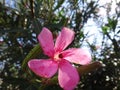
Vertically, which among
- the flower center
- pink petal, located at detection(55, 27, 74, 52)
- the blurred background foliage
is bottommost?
the blurred background foliage

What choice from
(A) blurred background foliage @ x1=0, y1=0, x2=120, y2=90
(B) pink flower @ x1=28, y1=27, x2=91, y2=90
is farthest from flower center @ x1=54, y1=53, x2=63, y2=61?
(A) blurred background foliage @ x1=0, y1=0, x2=120, y2=90

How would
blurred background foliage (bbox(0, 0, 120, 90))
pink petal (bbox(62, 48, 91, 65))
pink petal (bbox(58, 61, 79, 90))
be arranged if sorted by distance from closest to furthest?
pink petal (bbox(58, 61, 79, 90)) < pink petal (bbox(62, 48, 91, 65)) < blurred background foliage (bbox(0, 0, 120, 90))

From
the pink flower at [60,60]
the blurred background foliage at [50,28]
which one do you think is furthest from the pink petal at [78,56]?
the blurred background foliage at [50,28]

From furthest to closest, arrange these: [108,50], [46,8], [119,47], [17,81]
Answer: [108,50] → [119,47] → [46,8] → [17,81]

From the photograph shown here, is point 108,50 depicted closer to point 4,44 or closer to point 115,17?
point 115,17

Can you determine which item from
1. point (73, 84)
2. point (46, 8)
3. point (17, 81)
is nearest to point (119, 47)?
point (46, 8)

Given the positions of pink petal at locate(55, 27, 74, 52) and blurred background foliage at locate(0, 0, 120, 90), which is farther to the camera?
blurred background foliage at locate(0, 0, 120, 90)

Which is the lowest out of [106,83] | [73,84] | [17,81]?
[106,83]

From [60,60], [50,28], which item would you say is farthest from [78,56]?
[50,28]

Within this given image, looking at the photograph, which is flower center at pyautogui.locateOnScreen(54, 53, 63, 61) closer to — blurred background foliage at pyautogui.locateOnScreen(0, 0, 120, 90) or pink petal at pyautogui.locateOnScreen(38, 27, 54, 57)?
pink petal at pyautogui.locateOnScreen(38, 27, 54, 57)
